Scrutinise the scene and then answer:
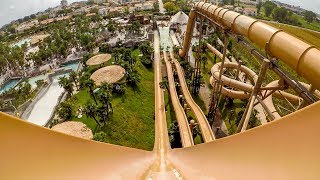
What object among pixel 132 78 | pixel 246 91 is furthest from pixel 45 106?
pixel 246 91

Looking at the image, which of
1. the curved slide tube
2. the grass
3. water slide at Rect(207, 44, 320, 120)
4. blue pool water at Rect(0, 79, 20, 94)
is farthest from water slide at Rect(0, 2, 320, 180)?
blue pool water at Rect(0, 79, 20, 94)

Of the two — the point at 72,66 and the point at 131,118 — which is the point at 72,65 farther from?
the point at 131,118

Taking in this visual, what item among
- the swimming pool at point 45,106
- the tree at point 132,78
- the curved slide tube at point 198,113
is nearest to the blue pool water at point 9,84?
the swimming pool at point 45,106

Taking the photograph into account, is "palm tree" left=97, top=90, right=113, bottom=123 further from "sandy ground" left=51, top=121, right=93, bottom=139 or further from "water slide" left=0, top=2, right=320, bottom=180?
"water slide" left=0, top=2, right=320, bottom=180

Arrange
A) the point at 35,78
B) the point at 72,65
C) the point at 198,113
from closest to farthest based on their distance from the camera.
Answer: the point at 198,113, the point at 35,78, the point at 72,65

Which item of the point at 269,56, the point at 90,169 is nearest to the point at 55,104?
the point at 269,56

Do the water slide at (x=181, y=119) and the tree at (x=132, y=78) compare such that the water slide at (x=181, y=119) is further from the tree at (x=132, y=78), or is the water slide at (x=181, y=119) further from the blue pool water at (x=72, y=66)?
the blue pool water at (x=72, y=66)
